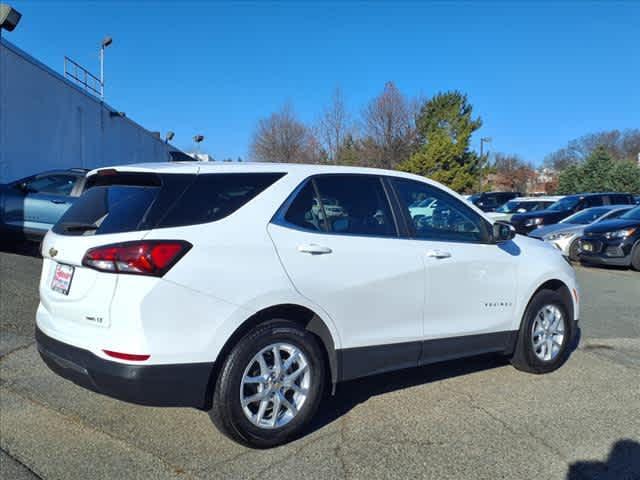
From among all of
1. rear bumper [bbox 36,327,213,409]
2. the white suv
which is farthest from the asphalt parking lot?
rear bumper [bbox 36,327,213,409]

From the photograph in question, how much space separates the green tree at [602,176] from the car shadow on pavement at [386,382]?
4288 centimetres

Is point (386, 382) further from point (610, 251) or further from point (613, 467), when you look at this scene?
point (610, 251)

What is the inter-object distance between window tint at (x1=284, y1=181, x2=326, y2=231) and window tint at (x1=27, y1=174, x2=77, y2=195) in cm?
738

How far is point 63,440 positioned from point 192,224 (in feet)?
5.56

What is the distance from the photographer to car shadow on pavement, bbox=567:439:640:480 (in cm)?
311

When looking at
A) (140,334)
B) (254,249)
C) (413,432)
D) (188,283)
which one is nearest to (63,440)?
(140,334)

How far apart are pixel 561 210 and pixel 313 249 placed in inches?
640

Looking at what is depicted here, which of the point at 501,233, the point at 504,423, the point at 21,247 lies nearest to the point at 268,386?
the point at 504,423

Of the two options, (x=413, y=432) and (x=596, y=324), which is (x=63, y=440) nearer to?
(x=413, y=432)

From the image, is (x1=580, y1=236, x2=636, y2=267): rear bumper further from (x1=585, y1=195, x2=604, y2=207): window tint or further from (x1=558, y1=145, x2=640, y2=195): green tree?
(x1=558, y1=145, x2=640, y2=195): green tree

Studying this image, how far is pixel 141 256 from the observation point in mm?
2918

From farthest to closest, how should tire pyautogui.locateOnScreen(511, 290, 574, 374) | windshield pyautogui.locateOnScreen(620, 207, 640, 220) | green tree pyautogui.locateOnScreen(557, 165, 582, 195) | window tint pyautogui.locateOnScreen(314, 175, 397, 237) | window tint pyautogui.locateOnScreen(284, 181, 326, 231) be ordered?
green tree pyautogui.locateOnScreen(557, 165, 582, 195)
windshield pyautogui.locateOnScreen(620, 207, 640, 220)
tire pyautogui.locateOnScreen(511, 290, 574, 374)
window tint pyautogui.locateOnScreen(314, 175, 397, 237)
window tint pyautogui.locateOnScreen(284, 181, 326, 231)

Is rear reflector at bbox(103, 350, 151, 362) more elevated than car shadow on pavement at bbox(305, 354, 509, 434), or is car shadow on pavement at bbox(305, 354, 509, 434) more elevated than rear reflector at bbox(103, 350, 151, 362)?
rear reflector at bbox(103, 350, 151, 362)

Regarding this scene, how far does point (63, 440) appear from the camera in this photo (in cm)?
348
